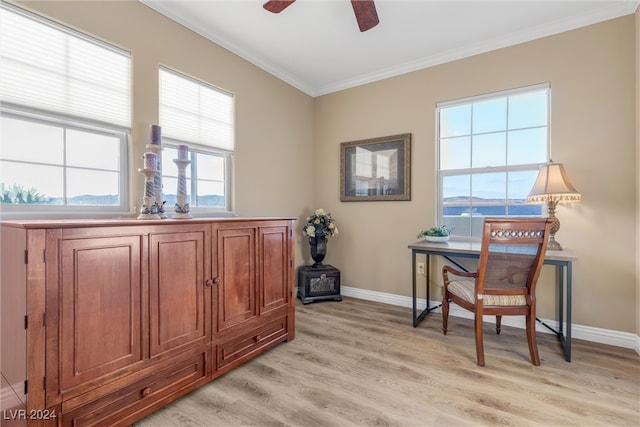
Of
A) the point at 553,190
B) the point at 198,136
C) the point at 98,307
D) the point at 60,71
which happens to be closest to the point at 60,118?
the point at 60,71

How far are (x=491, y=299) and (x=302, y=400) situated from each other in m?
1.50

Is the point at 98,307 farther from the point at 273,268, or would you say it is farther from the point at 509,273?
the point at 509,273

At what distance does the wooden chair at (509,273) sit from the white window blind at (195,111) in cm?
239

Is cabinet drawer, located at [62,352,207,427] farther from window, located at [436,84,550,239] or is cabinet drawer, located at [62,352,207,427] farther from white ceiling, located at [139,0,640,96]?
window, located at [436,84,550,239]

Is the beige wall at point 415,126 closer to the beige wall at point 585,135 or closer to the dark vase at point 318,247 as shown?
the beige wall at point 585,135

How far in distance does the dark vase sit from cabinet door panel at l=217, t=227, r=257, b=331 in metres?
1.45

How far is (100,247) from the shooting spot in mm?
1362

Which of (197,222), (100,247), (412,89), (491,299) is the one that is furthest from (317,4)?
(491,299)

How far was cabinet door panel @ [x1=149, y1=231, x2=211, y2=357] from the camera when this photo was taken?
1.57m

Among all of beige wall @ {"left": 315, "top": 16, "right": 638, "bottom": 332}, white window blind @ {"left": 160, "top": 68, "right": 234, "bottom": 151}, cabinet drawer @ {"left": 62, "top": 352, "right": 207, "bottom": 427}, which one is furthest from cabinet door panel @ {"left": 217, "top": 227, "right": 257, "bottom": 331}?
beige wall @ {"left": 315, "top": 16, "right": 638, "bottom": 332}

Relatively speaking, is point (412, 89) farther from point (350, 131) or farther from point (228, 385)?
point (228, 385)

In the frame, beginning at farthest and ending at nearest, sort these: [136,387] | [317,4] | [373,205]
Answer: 1. [373,205]
2. [317,4]
3. [136,387]

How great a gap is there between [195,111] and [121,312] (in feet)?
5.84

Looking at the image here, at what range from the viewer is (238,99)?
9.41 feet
